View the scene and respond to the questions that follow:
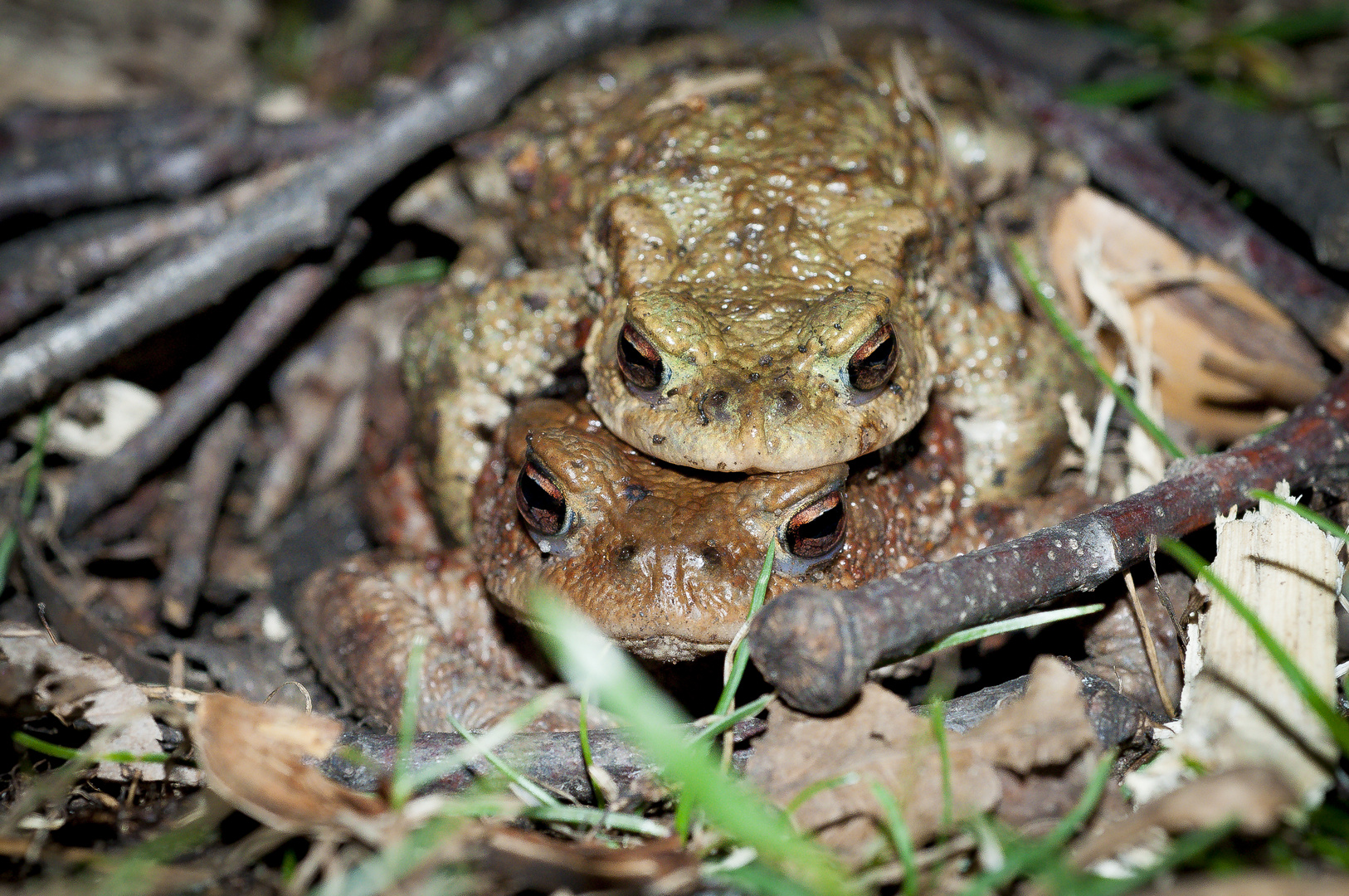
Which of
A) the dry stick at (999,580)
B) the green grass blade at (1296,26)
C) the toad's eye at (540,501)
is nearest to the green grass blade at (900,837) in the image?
the dry stick at (999,580)

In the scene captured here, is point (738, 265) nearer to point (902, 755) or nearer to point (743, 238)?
point (743, 238)

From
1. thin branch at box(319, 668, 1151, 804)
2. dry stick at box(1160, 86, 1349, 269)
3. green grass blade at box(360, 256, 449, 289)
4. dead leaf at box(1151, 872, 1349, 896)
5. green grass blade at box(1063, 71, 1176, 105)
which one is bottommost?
thin branch at box(319, 668, 1151, 804)

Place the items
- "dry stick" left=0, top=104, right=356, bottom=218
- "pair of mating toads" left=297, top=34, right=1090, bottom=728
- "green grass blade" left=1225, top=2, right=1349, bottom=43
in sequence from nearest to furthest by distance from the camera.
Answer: "pair of mating toads" left=297, top=34, right=1090, bottom=728
"dry stick" left=0, top=104, right=356, bottom=218
"green grass blade" left=1225, top=2, right=1349, bottom=43

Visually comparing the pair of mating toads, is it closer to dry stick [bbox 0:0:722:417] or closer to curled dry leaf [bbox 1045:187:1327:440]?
dry stick [bbox 0:0:722:417]

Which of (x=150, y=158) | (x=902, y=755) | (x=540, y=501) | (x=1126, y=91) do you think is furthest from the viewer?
(x=1126, y=91)

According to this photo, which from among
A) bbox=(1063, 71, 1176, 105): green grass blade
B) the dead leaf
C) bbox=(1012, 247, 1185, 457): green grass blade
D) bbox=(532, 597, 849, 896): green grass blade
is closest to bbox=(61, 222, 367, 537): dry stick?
bbox=(532, 597, 849, 896): green grass blade

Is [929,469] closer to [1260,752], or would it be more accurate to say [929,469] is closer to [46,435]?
[1260,752]

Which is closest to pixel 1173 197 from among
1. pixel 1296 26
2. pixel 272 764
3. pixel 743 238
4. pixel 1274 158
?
pixel 1274 158

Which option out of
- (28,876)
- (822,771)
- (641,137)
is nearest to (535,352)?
(641,137)
